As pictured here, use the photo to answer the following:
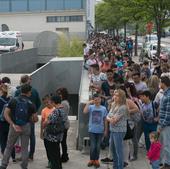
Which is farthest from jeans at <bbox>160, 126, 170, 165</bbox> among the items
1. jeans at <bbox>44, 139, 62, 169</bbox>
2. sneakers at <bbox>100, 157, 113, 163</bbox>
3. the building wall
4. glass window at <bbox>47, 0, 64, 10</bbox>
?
glass window at <bbox>47, 0, 64, 10</bbox>

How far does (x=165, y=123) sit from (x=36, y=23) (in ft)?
233

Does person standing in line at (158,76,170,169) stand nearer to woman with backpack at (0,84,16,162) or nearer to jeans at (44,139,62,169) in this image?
jeans at (44,139,62,169)

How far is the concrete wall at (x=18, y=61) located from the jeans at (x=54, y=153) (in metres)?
19.0

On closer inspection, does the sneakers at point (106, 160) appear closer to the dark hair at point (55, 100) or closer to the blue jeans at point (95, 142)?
the blue jeans at point (95, 142)

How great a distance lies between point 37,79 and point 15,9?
203 ft

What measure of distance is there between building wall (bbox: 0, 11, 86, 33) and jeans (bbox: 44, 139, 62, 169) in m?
67.4

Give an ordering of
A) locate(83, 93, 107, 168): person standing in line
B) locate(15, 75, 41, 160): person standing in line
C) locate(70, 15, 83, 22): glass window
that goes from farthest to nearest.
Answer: locate(70, 15, 83, 22): glass window, locate(15, 75, 41, 160): person standing in line, locate(83, 93, 107, 168): person standing in line

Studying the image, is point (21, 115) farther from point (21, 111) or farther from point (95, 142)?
point (95, 142)

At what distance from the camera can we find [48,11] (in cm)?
7825

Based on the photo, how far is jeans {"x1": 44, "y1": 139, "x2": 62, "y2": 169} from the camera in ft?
28.2

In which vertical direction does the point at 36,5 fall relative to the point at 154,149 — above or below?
above

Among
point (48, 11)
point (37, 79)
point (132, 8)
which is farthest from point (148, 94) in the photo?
point (48, 11)

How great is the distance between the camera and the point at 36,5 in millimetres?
79625

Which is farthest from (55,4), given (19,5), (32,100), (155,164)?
(155,164)
